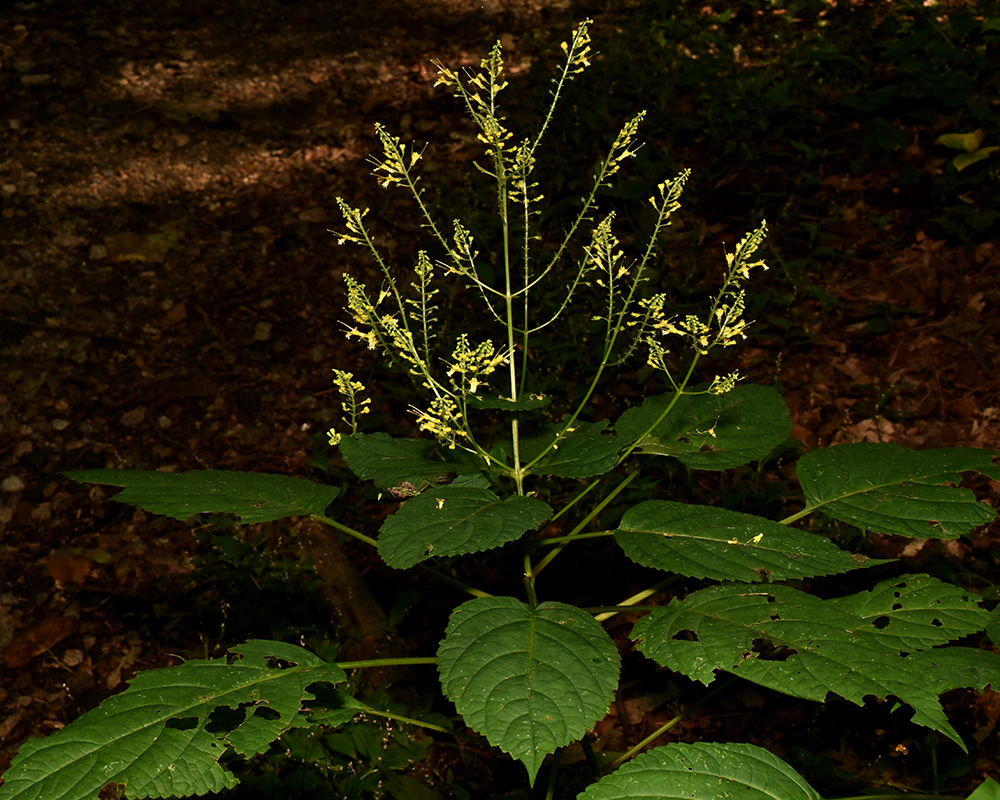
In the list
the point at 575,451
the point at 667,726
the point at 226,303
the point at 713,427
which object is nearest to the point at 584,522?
the point at 575,451

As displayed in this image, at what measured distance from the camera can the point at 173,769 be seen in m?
1.50

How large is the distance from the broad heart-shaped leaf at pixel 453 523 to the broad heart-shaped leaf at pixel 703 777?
449 mm

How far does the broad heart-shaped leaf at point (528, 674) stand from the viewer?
4.69 ft

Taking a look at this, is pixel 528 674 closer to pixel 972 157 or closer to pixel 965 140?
pixel 972 157

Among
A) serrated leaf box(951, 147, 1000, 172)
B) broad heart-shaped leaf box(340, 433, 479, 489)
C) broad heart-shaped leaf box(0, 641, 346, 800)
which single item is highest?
serrated leaf box(951, 147, 1000, 172)

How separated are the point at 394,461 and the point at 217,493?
1.39ft

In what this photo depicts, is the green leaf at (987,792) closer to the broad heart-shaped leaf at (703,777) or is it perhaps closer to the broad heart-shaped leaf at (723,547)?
the broad heart-shaped leaf at (703,777)

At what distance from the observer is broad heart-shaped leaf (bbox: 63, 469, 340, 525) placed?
1.91 m

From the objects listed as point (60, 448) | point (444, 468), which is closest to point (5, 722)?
point (60, 448)

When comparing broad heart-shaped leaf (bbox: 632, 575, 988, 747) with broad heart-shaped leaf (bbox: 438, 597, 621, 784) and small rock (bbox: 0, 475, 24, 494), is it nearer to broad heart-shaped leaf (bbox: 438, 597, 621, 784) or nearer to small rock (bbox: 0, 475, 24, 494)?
broad heart-shaped leaf (bbox: 438, 597, 621, 784)

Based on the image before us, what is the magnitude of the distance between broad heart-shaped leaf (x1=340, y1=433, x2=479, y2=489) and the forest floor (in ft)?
5.33

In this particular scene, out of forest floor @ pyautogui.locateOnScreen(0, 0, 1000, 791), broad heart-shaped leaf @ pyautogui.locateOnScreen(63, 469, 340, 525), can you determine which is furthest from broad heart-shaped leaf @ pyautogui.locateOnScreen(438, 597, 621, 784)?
forest floor @ pyautogui.locateOnScreen(0, 0, 1000, 791)

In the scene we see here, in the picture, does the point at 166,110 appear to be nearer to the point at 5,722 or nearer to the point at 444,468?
the point at 5,722

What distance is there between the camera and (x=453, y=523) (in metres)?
1.72
